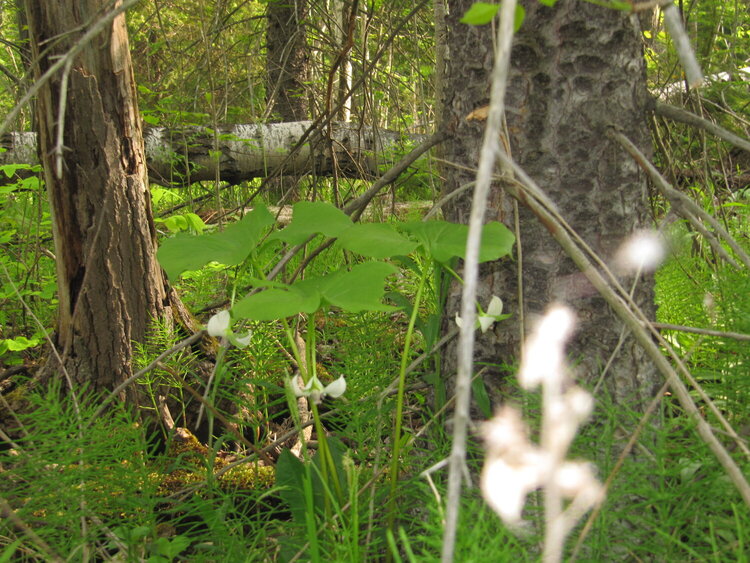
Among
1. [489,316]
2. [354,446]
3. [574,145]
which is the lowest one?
[354,446]

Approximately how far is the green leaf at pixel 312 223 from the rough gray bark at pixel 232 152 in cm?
225

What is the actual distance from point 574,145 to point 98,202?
1453 millimetres

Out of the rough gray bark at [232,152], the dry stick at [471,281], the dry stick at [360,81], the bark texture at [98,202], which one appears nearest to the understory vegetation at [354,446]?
the bark texture at [98,202]

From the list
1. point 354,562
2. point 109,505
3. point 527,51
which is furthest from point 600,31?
point 109,505

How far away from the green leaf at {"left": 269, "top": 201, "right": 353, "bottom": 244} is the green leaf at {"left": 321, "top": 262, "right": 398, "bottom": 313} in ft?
0.36

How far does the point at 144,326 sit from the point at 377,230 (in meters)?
1.19

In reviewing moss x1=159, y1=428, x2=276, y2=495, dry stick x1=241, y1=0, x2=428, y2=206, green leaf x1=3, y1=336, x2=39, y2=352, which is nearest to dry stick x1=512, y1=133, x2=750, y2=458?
dry stick x1=241, y1=0, x2=428, y2=206

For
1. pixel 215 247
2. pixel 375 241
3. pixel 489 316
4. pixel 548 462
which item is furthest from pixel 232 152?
pixel 548 462

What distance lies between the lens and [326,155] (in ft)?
12.6

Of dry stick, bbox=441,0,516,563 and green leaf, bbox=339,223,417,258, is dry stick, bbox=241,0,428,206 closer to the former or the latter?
green leaf, bbox=339,223,417,258

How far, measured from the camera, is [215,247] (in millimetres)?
1120

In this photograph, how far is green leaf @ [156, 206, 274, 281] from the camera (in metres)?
1.06

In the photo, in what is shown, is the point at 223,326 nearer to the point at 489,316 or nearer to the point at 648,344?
the point at 489,316

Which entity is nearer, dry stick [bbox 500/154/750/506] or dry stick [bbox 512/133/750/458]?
dry stick [bbox 500/154/750/506]
